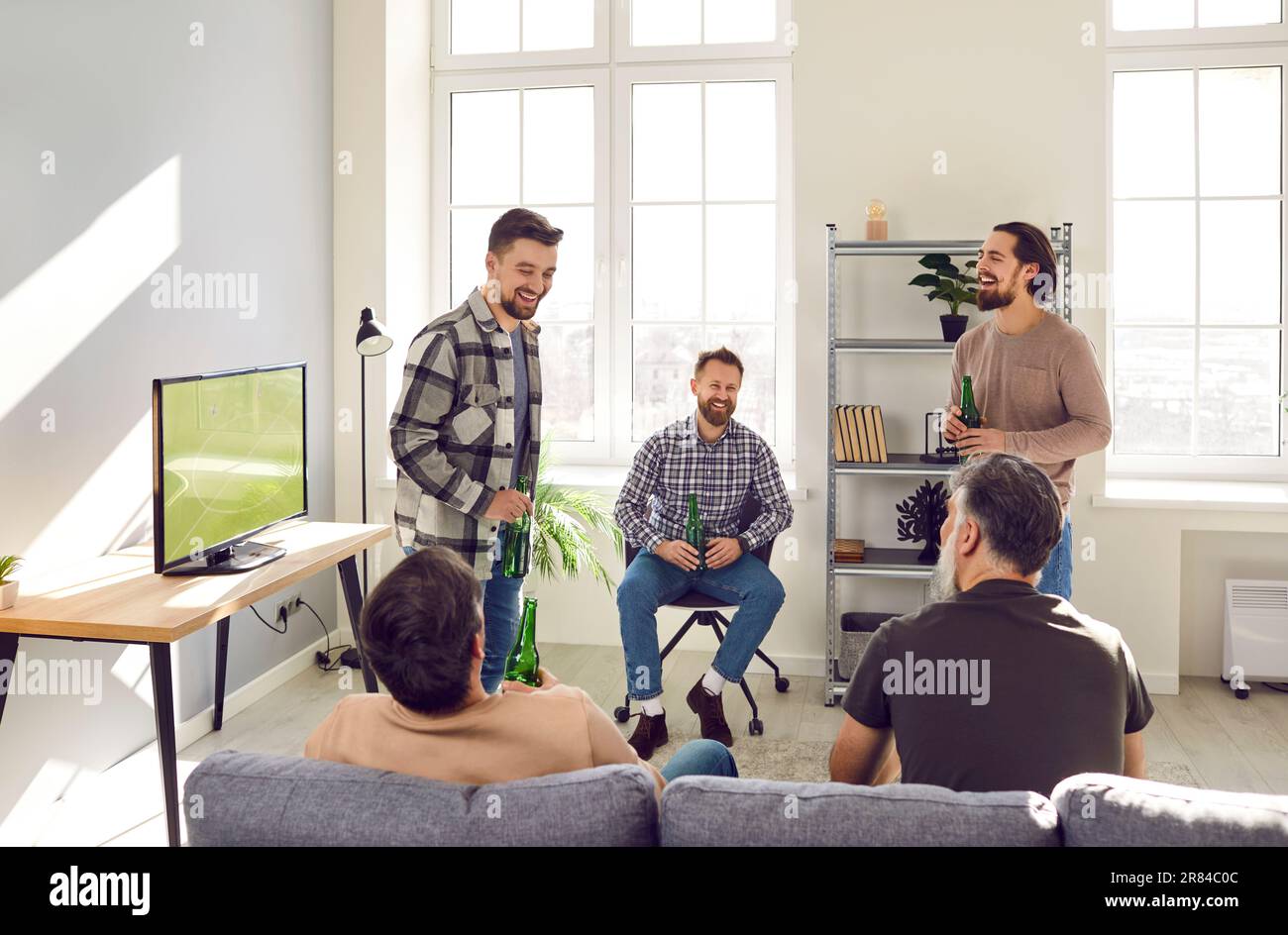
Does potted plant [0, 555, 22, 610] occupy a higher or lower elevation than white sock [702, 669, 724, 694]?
higher

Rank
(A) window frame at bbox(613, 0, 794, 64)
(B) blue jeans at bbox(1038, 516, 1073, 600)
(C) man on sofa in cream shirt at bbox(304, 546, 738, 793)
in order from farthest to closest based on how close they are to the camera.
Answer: (A) window frame at bbox(613, 0, 794, 64) < (B) blue jeans at bbox(1038, 516, 1073, 600) < (C) man on sofa in cream shirt at bbox(304, 546, 738, 793)

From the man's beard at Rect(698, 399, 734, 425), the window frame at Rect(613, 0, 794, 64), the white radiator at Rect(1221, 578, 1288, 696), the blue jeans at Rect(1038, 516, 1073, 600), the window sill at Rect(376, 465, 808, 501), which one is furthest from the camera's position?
the window frame at Rect(613, 0, 794, 64)

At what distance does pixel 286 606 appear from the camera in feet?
14.3

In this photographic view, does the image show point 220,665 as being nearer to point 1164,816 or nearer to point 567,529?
point 567,529

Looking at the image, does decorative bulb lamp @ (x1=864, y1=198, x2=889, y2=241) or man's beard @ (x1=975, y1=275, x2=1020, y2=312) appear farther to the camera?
decorative bulb lamp @ (x1=864, y1=198, x2=889, y2=241)

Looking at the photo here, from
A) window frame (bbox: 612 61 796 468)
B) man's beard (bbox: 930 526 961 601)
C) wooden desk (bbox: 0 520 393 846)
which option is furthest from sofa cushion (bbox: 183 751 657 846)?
window frame (bbox: 612 61 796 468)

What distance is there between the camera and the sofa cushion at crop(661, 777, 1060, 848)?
4.18ft

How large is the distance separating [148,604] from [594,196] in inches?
118

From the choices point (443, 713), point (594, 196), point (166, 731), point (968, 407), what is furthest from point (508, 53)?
point (443, 713)

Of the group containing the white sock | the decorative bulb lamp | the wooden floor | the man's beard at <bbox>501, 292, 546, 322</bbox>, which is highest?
the decorative bulb lamp

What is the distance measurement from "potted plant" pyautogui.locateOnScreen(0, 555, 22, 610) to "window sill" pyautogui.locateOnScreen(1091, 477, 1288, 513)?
3.59 metres

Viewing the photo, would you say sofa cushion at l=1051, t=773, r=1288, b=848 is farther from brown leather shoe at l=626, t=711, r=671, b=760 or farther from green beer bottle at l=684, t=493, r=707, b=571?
green beer bottle at l=684, t=493, r=707, b=571

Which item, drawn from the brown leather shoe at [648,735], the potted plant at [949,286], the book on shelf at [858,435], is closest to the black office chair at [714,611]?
the brown leather shoe at [648,735]
